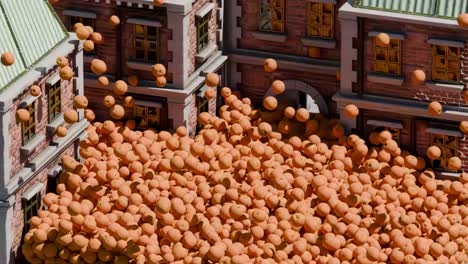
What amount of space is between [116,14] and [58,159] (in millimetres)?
5823

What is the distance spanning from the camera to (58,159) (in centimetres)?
7000

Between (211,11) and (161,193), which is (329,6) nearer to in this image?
(211,11)

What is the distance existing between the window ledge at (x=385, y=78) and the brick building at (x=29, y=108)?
979cm

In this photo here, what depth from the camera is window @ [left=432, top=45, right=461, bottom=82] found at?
2734 inches

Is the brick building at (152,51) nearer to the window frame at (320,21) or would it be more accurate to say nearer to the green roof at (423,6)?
the window frame at (320,21)

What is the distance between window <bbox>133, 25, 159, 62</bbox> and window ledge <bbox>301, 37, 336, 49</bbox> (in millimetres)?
5180

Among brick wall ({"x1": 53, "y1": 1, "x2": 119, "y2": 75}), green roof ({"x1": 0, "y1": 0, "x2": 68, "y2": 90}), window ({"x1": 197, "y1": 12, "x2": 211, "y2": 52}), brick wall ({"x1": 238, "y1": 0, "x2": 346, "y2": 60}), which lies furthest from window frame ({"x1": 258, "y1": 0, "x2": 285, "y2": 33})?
green roof ({"x1": 0, "y1": 0, "x2": 68, "y2": 90})

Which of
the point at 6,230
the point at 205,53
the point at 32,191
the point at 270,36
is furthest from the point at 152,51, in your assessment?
the point at 6,230

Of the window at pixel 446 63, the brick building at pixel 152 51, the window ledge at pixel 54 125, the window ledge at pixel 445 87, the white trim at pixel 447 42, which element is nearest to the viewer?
the window ledge at pixel 54 125

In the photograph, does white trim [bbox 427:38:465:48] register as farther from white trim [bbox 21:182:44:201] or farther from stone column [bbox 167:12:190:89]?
white trim [bbox 21:182:44:201]

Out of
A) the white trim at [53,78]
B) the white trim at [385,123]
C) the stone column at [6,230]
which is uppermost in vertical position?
the white trim at [53,78]

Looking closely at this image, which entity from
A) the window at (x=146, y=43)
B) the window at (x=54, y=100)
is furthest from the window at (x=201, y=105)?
the window at (x=54, y=100)

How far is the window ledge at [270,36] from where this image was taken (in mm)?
73812

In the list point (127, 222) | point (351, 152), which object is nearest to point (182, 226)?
point (127, 222)
